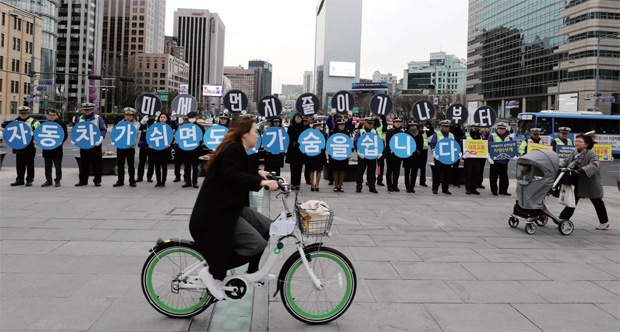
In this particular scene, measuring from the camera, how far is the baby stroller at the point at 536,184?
837 cm

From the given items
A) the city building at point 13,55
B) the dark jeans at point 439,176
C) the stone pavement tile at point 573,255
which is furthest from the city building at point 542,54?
the city building at point 13,55

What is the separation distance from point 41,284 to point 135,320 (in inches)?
60.3

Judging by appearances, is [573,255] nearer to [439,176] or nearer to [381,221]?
[381,221]

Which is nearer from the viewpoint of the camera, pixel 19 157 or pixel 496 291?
pixel 496 291

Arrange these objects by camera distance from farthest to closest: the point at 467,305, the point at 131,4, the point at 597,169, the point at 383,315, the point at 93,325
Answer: the point at 131,4 → the point at 597,169 → the point at 467,305 → the point at 383,315 → the point at 93,325

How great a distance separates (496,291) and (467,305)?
67cm

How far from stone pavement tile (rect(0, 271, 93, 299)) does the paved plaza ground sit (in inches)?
0.7

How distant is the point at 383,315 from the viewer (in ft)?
14.6

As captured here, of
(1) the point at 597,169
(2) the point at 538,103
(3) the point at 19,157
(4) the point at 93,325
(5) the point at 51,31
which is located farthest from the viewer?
(5) the point at 51,31

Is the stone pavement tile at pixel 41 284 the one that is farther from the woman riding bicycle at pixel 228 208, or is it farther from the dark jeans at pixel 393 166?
the dark jeans at pixel 393 166

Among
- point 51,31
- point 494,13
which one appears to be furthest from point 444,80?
point 51,31

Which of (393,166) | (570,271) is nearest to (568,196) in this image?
(570,271)

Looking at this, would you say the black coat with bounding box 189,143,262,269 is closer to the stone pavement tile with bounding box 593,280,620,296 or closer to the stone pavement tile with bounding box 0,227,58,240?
the stone pavement tile with bounding box 593,280,620,296

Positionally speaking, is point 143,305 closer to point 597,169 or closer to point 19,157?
point 597,169
